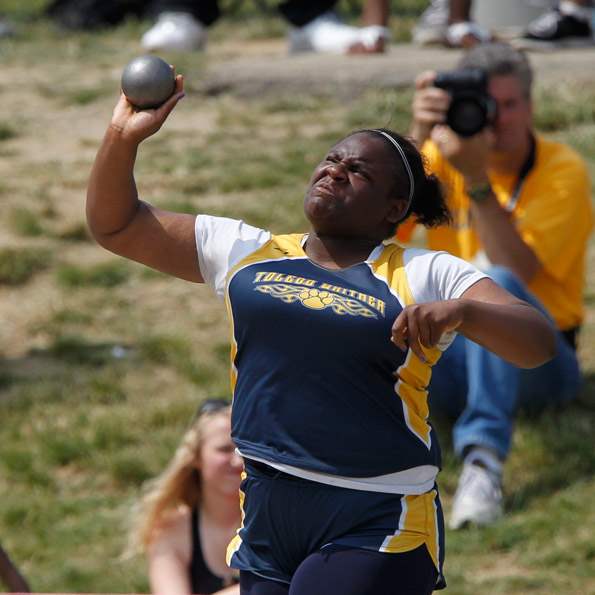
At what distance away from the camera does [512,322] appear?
2369 mm

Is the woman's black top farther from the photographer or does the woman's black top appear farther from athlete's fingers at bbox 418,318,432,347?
athlete's fingers at bbox 418,318,432,347

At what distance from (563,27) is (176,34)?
2478 millimetres

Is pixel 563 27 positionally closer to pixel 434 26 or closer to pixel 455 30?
pixel 455 30

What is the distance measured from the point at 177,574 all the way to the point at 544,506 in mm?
1305

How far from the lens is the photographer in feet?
14.4

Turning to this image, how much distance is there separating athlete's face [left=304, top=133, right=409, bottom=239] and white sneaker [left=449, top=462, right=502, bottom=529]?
1.95m

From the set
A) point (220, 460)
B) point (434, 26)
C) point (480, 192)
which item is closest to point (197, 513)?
point (220, 460)

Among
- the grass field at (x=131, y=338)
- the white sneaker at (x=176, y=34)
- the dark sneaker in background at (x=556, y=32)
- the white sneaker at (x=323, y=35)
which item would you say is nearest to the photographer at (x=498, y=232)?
the grass field at (x=131, y=338)

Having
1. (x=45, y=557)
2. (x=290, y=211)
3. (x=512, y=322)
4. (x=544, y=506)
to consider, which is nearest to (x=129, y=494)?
(x=45, y=557)

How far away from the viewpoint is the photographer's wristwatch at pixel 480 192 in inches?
174

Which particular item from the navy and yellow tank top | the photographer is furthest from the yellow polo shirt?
the navy and yellow tank top

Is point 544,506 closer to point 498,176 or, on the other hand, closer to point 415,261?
point 498,176

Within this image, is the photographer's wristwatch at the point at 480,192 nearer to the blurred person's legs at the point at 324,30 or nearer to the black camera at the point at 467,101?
the black camera at the point at 467,101

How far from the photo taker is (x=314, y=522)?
2.36 meters
